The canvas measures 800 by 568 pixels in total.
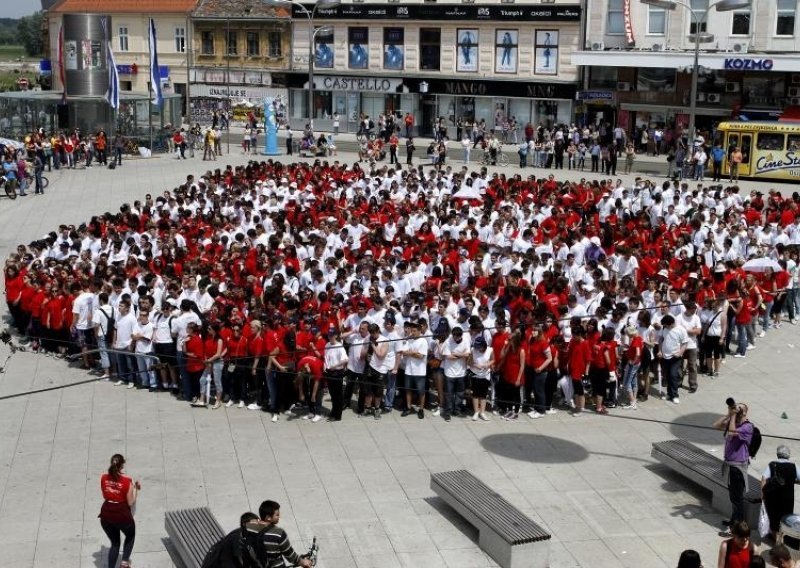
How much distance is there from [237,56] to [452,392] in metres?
44.9

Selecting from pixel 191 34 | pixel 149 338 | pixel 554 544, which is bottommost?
pixel 554 544

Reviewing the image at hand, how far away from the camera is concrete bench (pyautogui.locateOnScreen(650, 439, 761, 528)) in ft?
35.2

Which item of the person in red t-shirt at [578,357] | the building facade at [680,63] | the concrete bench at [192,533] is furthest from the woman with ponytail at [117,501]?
the building facade at [680,63]

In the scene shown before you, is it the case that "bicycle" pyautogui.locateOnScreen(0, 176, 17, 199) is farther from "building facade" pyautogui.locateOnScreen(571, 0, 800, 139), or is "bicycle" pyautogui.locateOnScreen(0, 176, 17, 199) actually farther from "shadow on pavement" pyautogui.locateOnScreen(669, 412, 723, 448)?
"building facade" pyautogui.locateOnScreen(571, 0, 800, 139)

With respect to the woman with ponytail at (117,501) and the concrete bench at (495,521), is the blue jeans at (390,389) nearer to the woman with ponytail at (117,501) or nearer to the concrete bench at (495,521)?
the concrete bench at (495,521)

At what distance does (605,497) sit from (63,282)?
9488 mm

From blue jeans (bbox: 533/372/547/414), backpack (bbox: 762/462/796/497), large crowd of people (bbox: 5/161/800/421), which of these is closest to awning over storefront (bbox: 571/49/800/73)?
large crowd of people (bbox: 5/161/800/421)

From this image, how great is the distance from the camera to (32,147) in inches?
Result: 1374

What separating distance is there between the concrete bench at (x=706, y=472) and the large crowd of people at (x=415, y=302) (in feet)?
7.06

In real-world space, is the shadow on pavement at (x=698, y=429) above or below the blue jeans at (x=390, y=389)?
below

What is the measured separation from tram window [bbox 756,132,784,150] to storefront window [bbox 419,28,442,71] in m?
19.9

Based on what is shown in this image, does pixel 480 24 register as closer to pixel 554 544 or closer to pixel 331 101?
pixel 331 101

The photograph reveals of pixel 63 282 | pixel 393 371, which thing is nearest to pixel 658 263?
pixel 393 371

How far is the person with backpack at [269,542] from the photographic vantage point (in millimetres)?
8406
